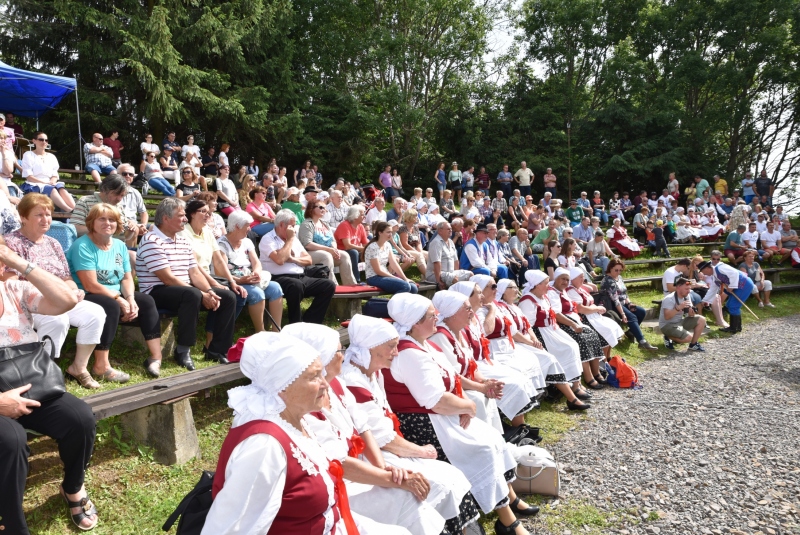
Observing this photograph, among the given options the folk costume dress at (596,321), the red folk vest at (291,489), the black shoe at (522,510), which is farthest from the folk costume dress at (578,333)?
the red folk vest at (291,489)

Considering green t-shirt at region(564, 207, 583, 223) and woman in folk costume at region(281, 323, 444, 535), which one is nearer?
woman in folk costume at region(281, 323, 444, 535)

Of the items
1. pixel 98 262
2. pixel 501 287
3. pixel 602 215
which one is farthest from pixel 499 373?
pixel 602 215

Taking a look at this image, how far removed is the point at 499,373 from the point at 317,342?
2.97m

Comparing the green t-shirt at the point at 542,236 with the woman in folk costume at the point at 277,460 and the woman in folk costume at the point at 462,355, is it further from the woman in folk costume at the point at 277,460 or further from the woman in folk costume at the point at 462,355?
the woman in folk costume at the point at 277,460

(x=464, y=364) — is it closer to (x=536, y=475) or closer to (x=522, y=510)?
(x=536, y=475)

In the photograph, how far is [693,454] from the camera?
5.18 meters

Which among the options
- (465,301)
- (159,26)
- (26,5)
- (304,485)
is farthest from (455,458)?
(26,5)

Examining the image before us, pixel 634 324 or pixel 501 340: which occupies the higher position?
pixel 501 340

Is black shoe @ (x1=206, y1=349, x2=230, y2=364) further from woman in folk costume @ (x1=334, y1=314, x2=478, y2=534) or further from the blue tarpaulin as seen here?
the blue tarpaulin

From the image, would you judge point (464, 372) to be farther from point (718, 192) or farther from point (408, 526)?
point (718, 192)

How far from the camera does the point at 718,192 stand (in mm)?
20578

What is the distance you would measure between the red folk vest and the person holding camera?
8535 mm

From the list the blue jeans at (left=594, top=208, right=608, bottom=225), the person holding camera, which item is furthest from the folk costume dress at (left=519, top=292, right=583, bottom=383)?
the blue jeans at (left=594, top=208, right=608, bottom=225)

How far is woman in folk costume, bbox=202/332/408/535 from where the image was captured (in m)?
1.97
